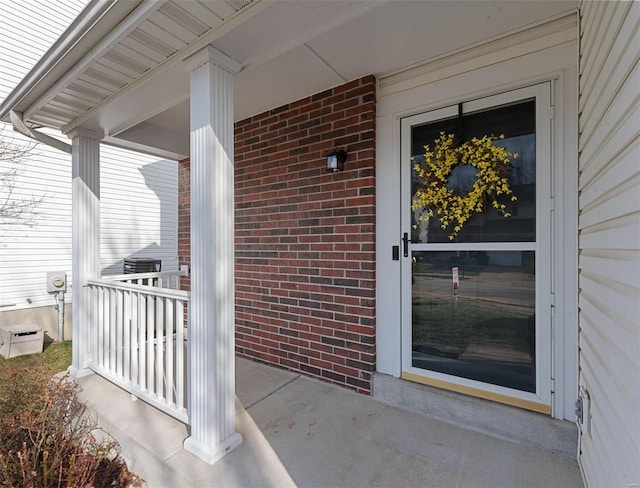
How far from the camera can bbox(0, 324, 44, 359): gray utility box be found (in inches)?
157

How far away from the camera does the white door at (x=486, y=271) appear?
2041mm

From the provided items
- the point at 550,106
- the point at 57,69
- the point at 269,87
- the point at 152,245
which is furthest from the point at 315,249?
the point at 152,245

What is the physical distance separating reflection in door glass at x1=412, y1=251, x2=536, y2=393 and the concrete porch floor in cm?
41

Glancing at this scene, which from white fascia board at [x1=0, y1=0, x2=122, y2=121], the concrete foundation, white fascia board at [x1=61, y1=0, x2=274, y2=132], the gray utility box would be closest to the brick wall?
white fascia board at [x1=61, y1=0, x2=274, y2=132]

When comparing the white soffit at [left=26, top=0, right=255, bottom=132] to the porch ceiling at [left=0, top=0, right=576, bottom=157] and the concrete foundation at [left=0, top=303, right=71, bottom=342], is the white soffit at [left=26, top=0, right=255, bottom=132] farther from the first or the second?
the concrete foundation at [left=0, top=303, right=71, bottom=342]

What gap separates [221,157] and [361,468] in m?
1.98

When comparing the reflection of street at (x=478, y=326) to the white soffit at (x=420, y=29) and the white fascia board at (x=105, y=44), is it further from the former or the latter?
the white fascia board at (x=105, y=44)

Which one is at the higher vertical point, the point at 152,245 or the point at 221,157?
the point at 221,157

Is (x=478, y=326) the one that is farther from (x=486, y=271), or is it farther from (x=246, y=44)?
(x=246, y=44)

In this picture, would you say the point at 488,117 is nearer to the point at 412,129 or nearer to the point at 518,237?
the point at 412,129

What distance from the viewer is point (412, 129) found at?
99.4 inches

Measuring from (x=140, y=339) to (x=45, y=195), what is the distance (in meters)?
3.90

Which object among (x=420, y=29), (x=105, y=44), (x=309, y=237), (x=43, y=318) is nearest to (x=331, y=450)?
(x=309, y=237)

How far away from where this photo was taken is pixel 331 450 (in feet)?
6.36
